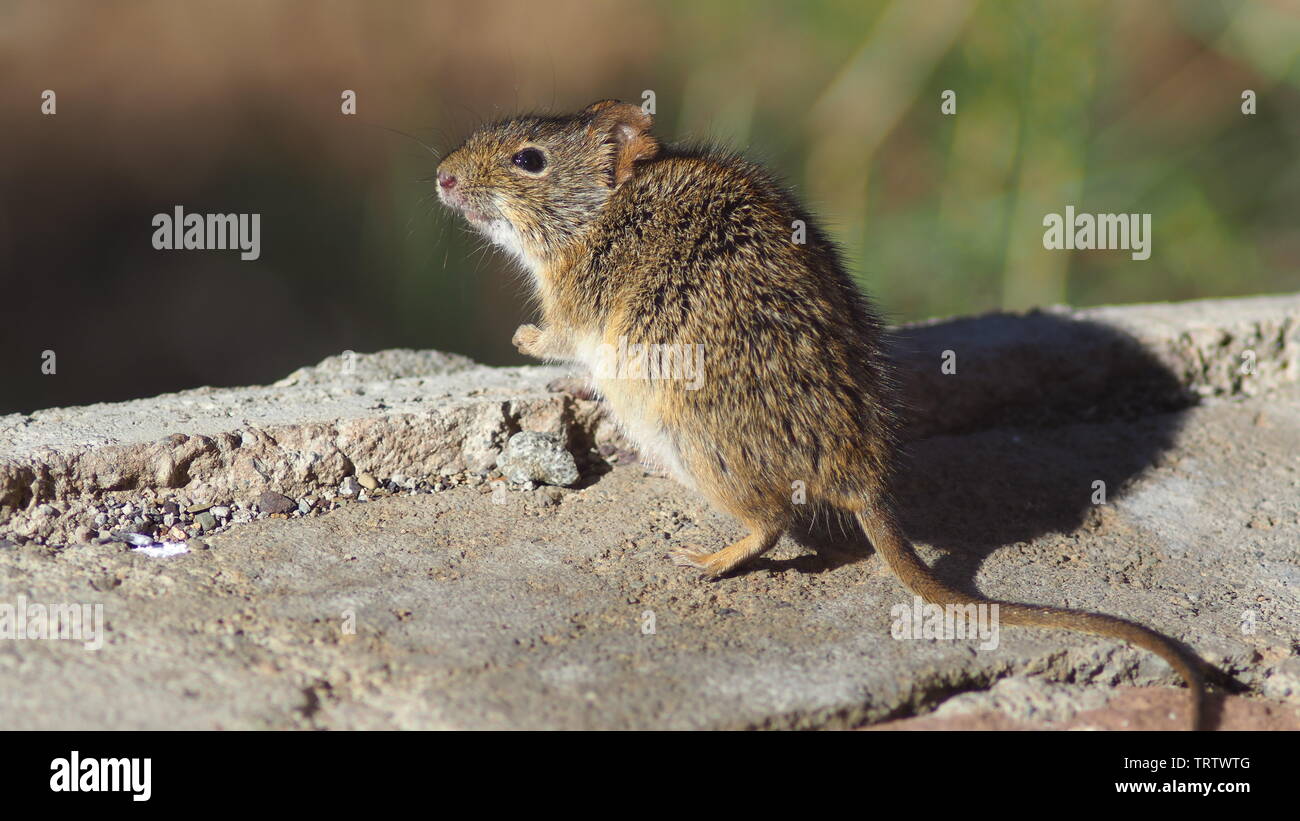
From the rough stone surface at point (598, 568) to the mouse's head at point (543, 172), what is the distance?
→ 20.4 inches

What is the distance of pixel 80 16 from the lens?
897 centimetres

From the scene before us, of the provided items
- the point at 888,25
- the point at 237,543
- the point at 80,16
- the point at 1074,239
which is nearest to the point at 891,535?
the point at 237,543

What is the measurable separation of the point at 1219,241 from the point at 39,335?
270 inches

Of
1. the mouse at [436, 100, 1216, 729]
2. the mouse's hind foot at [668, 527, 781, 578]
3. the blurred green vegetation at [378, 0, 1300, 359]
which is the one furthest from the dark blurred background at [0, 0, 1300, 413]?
the mouse's hind foot at [668, 527, 781, 578]

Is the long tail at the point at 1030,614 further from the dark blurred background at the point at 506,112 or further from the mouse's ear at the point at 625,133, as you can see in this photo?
the dark blurred background at the point at 506,112

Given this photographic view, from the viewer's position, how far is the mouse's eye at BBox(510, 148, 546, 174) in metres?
4.11

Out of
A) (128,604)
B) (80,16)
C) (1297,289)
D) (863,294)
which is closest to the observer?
(128,604)

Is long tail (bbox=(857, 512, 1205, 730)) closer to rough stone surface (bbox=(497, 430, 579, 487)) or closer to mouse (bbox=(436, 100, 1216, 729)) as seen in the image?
mouse (bbox=(436, 100, 1216, 729))

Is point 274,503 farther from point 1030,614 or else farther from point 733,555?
point 1030,614

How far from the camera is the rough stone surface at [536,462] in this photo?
3799 mm

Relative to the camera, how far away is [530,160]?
4121 mm

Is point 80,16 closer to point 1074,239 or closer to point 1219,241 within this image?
point 1074,239

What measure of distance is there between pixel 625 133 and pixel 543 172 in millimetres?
299

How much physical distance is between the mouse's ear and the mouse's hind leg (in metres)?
1.26
